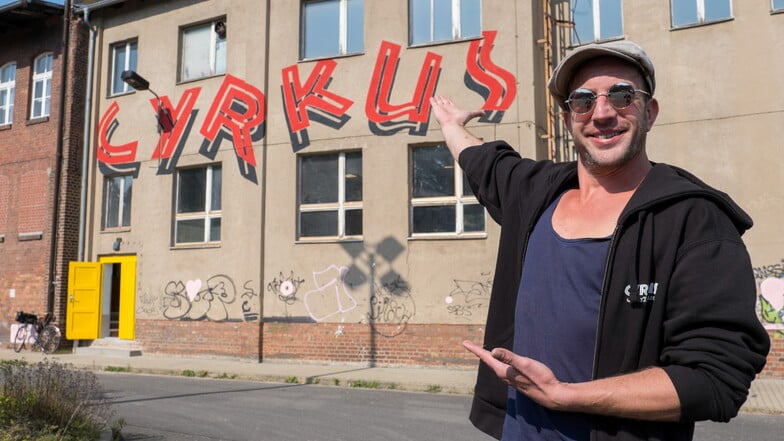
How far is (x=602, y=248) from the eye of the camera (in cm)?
157

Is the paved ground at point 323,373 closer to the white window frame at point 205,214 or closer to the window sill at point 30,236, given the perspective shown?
the white window frame at point 205,214

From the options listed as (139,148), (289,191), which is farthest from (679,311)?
(139,148)

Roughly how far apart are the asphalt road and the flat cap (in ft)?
19.2

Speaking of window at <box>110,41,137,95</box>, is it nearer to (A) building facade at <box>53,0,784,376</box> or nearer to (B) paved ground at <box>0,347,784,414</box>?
(A) building facade at <box>53,0,784,376</box>

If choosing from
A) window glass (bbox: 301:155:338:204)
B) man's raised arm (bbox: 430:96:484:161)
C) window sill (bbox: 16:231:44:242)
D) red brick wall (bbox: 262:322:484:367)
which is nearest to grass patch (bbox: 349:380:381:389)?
red brick wall (bbox: 262:322:484:367)

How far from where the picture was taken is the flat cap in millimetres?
1680

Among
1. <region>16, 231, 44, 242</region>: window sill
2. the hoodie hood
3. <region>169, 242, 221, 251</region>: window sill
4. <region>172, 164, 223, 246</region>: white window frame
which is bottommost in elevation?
the hoodie hood

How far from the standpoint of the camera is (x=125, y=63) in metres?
17.8

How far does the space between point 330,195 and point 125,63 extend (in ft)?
25.0

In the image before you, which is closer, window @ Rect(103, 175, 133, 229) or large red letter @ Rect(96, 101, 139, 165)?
large red letter @ Rect(96, 101, 139, 165)

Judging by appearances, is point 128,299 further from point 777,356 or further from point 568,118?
point 568,118

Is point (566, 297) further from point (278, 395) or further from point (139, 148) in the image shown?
point (139, 148)

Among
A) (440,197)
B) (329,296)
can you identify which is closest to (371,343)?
(329,296)

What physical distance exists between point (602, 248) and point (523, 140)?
1176cm
